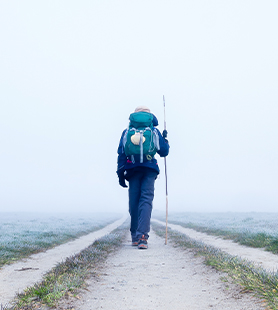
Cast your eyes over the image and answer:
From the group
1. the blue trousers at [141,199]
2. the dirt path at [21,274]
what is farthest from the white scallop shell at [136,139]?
the dirt path at [21,274]

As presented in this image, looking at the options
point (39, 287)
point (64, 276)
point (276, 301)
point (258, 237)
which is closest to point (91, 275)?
point (64, 276)

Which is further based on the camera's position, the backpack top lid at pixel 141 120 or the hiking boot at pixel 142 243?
the backpack top lid at pixel 141 120

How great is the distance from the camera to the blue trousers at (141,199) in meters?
7.31

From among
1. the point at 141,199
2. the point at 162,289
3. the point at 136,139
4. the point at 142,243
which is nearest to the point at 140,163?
the point at 136,139

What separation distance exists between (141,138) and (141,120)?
541mm

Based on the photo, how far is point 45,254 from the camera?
24.0 feet

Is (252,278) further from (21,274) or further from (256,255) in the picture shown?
(21,274)

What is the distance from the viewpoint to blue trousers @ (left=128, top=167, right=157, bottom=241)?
7.31m

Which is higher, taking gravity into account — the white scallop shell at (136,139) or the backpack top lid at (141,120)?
the backpack top lid at (141,120)

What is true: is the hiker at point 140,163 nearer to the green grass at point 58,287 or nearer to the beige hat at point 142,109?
the beige hat at point 142,109

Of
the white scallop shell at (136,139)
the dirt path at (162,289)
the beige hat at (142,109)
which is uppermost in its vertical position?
the beige hat at (142,109)

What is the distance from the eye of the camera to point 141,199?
24.9 feet

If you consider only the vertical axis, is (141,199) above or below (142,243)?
above

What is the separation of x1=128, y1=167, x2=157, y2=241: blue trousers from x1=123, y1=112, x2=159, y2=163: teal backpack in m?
0.47
